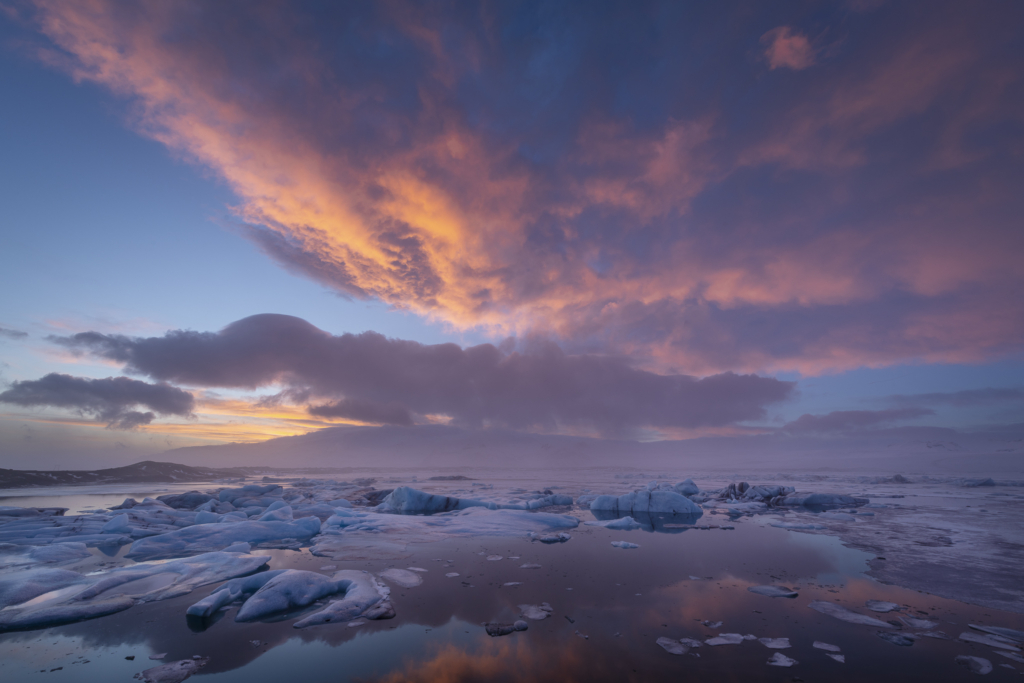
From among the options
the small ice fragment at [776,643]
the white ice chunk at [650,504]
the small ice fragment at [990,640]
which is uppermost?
the small ice fragment at [990,640]

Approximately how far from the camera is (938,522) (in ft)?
43.7

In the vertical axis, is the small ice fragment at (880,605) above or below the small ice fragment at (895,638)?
below

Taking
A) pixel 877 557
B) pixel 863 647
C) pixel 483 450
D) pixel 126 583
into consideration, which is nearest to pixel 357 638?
pixel 126 583

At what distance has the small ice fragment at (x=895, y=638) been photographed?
476cm

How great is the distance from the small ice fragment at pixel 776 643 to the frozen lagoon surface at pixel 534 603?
1.5 inches

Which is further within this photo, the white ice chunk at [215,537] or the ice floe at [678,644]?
the white ice chunk at [215,537]

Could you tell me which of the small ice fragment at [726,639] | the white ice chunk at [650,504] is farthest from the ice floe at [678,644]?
the white ice chunk at [650,504]

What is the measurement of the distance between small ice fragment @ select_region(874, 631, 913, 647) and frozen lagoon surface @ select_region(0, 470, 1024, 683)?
4 centimetres

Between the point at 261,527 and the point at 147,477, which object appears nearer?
the point at 261,527

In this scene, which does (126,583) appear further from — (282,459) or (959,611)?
(282,459)

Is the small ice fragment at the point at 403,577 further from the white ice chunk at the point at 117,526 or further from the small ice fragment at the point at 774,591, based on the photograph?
the white ice chunk at the point at 117,526

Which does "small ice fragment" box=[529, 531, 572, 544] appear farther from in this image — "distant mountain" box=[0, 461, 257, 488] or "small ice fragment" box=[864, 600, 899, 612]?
"distant mountain" box=[0, 461, 257, 488]

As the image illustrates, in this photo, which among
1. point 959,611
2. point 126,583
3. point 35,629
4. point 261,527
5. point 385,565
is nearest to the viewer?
point 35,629

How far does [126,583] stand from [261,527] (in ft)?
15.9
